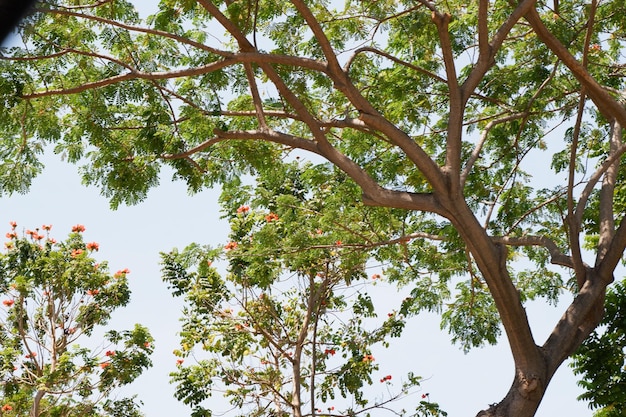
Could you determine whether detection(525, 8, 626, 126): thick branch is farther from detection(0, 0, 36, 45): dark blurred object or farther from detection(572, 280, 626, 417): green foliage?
detection(0, 0, 36, 45): dark blurred object

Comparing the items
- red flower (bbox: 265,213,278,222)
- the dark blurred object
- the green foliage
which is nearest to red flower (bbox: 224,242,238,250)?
red flower (bbox: 265,213,278,222)

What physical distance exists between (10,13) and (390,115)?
7.15 m

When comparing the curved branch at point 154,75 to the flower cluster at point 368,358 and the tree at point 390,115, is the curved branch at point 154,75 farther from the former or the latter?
the flower cluster at point 368,358

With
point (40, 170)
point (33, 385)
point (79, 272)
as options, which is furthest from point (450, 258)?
point (33, 385)

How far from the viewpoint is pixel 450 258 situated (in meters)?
8.78

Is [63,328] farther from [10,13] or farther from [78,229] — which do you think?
[10,13]

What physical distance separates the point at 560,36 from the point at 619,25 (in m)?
1.14

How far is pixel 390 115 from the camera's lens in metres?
7.82

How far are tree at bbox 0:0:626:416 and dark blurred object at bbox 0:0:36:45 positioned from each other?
4.84 meters

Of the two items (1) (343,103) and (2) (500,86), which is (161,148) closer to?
(1) (343,103)

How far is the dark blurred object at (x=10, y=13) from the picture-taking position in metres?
0.77

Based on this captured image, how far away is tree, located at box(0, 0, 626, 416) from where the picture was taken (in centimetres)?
603

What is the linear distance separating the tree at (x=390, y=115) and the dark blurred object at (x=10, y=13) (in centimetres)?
484

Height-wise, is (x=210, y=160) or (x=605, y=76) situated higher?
(x=605, y=76)
